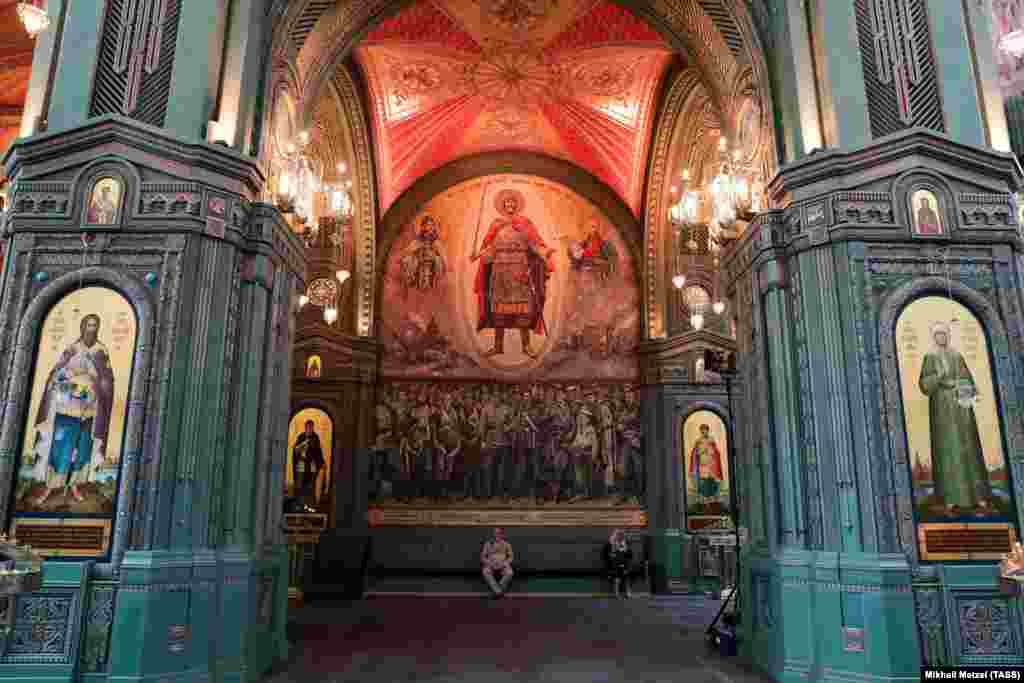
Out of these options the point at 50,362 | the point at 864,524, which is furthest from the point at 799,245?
the point at 50,362

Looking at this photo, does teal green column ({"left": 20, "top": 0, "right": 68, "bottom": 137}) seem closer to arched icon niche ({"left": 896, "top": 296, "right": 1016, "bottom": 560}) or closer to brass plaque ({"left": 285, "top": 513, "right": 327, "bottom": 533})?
brass plaque ({"left": 285, "top": 513, "right": 327, "bottom": 533})

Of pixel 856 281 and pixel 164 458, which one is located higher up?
pixel 856 281

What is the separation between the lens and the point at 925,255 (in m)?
7.34

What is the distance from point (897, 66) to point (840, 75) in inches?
26.0

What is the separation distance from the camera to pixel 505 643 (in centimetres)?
916

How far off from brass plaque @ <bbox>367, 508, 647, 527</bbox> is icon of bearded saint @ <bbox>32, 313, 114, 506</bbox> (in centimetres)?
935

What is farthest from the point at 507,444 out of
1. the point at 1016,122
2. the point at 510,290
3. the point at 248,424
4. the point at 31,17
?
the point at 31,17

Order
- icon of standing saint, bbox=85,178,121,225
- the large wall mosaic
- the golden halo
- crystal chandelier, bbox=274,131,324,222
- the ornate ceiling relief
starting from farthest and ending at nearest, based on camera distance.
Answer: the golden halo
the large wall mosaic
the ornate ceiling relief
crystal chandelier, bbox=274,131,324,222
icon of standing saint, bbox=85,178,121,225

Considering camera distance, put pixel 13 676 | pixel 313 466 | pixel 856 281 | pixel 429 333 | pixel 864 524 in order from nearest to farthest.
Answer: pixel 13 676 → pixel 864 524 → pixel 856 281 → pixel 313 466 → pixel 429 333

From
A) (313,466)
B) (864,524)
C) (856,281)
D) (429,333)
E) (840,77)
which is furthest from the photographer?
(429,333)

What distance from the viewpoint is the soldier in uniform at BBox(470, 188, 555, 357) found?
16969 millimetres

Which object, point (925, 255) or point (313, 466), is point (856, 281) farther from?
point (313, 466)

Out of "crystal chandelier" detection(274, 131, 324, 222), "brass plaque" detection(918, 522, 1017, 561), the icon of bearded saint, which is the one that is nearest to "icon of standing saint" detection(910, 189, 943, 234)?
"brass plaque" detection(918, 522, 1017, 561)

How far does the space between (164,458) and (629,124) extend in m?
12.0
